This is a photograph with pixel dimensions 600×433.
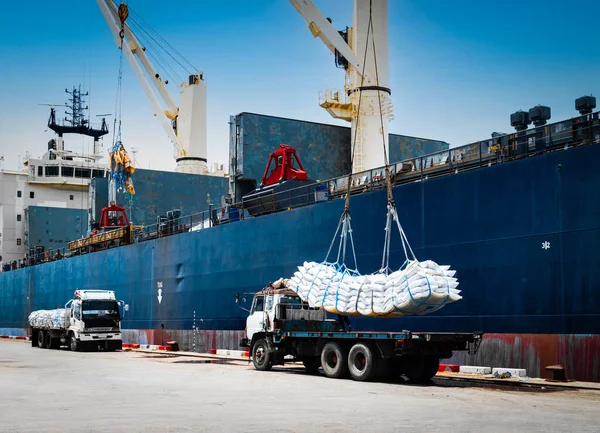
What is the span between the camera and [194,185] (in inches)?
2149

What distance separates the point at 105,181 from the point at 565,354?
43578 mm

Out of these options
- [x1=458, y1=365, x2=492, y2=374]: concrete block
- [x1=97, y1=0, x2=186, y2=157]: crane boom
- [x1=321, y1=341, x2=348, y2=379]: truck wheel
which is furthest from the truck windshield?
[x1=97, y1=0, x2=186, y2=157]: crane boom

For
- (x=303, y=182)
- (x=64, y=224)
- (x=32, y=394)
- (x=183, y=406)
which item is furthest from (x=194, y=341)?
(x=64, y=224)

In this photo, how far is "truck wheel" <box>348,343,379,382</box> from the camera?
1852 cm

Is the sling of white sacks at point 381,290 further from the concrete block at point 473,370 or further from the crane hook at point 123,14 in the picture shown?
the crane hook at point 123,14

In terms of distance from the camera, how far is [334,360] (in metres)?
20.1

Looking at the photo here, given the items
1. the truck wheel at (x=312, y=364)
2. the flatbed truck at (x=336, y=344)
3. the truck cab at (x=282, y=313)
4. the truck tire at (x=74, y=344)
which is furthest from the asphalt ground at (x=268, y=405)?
the truck tire at (x=74, y=344)

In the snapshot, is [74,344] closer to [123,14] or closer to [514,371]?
[514,371]

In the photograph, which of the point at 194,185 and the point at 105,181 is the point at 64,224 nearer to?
the point at 105,181

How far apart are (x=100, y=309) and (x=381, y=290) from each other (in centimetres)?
2031

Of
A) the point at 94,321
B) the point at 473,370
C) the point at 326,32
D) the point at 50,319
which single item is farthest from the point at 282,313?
the point at 326,32

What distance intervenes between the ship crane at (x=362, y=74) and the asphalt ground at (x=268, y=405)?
18.6m

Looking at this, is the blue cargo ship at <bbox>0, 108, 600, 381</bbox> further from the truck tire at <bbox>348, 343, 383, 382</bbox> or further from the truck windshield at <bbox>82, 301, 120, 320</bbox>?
the truck windshield at <bbox>82, 301, 120, 320</bbox>

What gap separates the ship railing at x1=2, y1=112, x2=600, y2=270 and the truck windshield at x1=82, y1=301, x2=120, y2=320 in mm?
5693
